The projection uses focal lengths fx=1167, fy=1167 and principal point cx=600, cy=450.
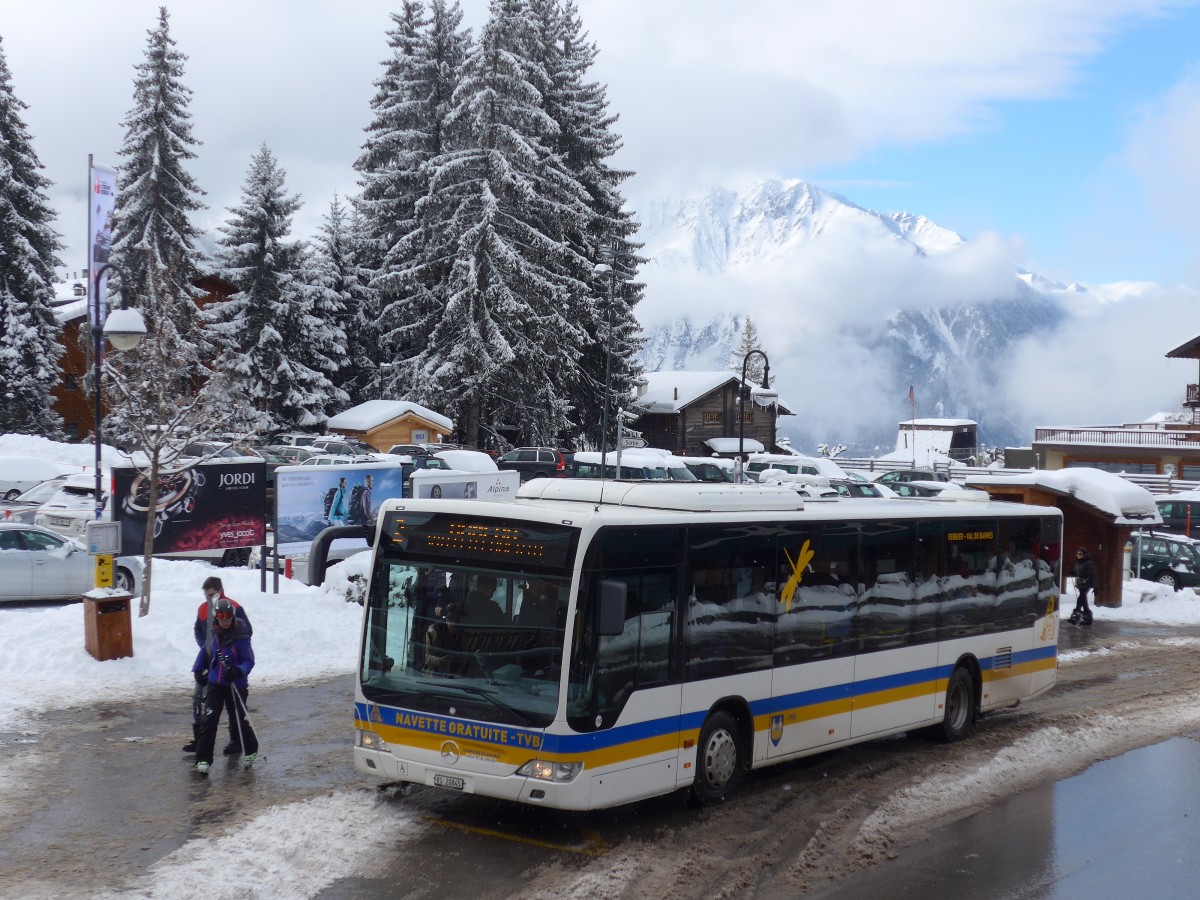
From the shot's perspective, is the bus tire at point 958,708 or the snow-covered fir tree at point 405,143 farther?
the snow-covered fir tree at point 405,143

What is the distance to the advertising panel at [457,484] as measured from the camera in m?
22.9

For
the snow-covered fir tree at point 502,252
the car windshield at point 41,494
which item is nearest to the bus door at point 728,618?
the car windshield at point 41,494

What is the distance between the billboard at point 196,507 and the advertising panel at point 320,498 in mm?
457

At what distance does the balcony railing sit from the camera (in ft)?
210

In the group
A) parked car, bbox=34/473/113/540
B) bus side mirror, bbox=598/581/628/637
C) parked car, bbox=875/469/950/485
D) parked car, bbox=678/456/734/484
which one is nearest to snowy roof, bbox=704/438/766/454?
parked car, bbox=875/469/950/485

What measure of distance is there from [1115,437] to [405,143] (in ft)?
138

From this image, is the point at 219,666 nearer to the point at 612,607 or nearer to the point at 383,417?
the point at 612,607

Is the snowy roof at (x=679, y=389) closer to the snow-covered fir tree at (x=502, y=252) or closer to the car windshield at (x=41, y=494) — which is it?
the snow-covered fir tree at (x=502, y=252)

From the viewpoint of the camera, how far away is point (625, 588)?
29.8 ft

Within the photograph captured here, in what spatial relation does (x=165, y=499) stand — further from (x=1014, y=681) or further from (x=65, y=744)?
(x=1014, y=681)

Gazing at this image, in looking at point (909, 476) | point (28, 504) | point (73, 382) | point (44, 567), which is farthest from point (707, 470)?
point (73, 382)

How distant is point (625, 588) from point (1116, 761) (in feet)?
24.2

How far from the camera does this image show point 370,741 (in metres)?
9.84

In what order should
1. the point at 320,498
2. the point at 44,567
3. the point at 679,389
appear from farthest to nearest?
1. the point at 679,389
2. the point at 320,498
3. the point at 44,567
